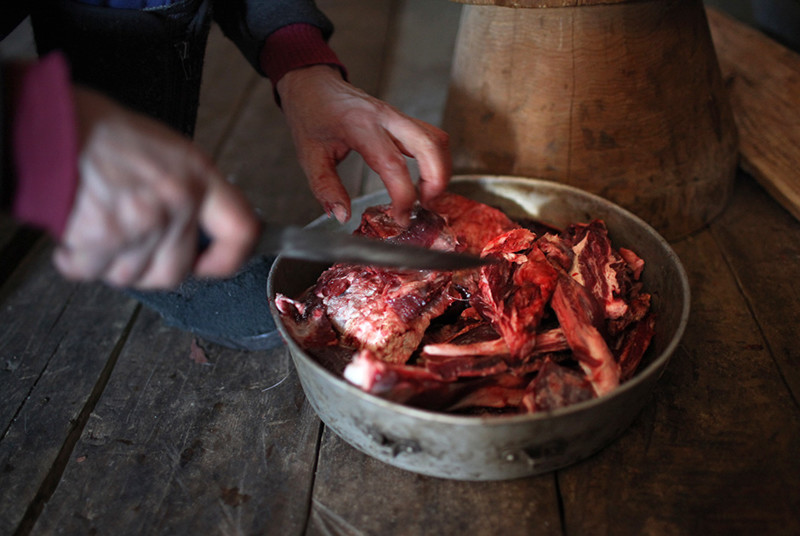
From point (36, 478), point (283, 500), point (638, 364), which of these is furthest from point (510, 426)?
point (36, 478)

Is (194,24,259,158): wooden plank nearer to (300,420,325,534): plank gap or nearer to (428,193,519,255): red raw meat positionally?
(428,193,519,255): red raw meat

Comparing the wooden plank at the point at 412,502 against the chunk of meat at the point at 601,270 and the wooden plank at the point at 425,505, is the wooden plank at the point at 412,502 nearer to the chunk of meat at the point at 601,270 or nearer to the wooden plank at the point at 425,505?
the wooden plank at the point at 425,505

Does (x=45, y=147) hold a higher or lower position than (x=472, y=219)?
higher

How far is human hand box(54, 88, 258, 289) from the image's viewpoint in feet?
2.82

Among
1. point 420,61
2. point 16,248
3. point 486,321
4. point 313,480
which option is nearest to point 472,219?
point 486,321

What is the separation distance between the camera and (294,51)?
Answer: 1.76 meters

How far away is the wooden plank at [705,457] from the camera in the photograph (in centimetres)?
125

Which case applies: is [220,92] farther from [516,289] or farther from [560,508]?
[560,508]

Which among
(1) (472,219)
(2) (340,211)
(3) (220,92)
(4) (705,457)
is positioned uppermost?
(2) (340,211)

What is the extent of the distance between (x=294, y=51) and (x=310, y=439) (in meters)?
1.07

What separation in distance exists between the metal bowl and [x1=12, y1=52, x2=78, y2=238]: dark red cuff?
564 mm

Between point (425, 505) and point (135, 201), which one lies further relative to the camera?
point (425, 505)

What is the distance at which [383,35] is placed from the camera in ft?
12.9

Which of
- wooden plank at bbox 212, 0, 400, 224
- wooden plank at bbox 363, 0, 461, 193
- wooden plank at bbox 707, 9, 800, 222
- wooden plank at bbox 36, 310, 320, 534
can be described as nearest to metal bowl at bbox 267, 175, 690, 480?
wooden plank at bbox 36, 310, 320, 534
